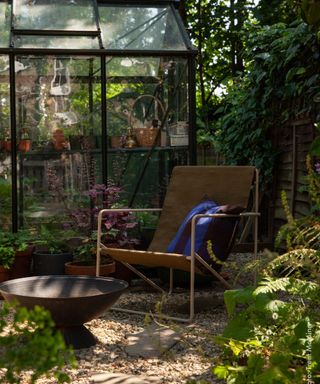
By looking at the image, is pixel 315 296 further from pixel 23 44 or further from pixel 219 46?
pixel 219 46

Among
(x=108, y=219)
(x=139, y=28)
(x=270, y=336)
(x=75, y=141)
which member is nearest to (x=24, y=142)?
(x=75, y=141)

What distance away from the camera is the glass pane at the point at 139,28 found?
5.34m

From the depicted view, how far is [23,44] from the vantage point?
515 cm

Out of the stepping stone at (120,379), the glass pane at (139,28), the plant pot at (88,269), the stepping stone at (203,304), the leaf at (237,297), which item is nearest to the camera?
the leaf at (237,297)

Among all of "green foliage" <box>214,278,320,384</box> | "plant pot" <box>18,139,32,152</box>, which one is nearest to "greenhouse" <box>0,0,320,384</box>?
"plant pot" <box>18,139,32,152</box>

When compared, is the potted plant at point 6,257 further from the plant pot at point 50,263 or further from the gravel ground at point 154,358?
the gravel ground at point 154,358

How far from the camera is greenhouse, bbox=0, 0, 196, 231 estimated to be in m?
5.13

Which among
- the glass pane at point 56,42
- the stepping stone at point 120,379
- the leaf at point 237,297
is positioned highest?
the glass pane at point 56,42

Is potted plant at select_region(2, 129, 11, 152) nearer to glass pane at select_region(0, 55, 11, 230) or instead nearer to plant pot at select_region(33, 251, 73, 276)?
glass pane at select_region(0, 55, 11, 230)

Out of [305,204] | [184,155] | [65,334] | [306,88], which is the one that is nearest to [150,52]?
[184,155]

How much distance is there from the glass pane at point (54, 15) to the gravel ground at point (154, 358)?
2331 mm

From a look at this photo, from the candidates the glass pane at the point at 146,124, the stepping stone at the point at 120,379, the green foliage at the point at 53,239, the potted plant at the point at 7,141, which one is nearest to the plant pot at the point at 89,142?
the glass pane at the point at 146,124

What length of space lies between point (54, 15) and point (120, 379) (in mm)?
3608

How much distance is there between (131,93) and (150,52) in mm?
352
